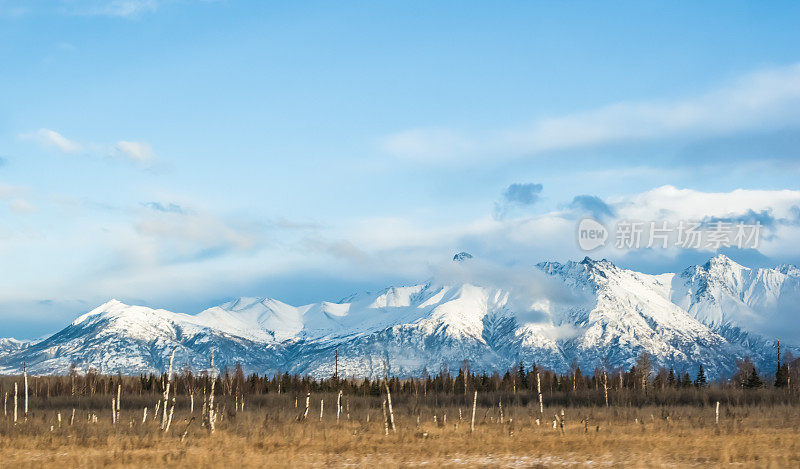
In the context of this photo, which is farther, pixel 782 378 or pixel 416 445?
pixel 782 378

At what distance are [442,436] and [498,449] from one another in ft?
28.1

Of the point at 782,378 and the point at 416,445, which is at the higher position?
the point at 416,445

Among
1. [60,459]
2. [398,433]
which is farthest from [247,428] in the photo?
[60,459]

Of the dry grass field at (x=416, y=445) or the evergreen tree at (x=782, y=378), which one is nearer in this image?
the dry grass field at (x=416, y=445)

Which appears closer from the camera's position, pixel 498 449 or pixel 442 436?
pixel 498 449

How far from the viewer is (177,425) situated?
5819 cm

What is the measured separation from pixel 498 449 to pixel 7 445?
25283mm

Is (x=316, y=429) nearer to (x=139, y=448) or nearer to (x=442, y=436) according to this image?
(x=442, y=436)

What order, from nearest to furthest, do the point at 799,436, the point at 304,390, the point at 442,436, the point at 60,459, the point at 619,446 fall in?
the point at 60,459 → the point at 619,446 → the point at 799,436 → the point at 442,436 → the point at 304,390

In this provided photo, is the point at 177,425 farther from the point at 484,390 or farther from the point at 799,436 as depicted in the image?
the point at 484,390

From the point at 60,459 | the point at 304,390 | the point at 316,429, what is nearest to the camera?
the point at 60,459

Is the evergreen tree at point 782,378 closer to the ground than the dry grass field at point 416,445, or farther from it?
closer to the ground

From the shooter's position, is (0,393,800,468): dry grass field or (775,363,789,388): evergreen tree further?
(775,363,789,388): evergreen tree

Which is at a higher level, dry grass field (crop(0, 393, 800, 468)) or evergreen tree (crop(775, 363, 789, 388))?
dry grass field (crop(0, 393, 800, 468))
